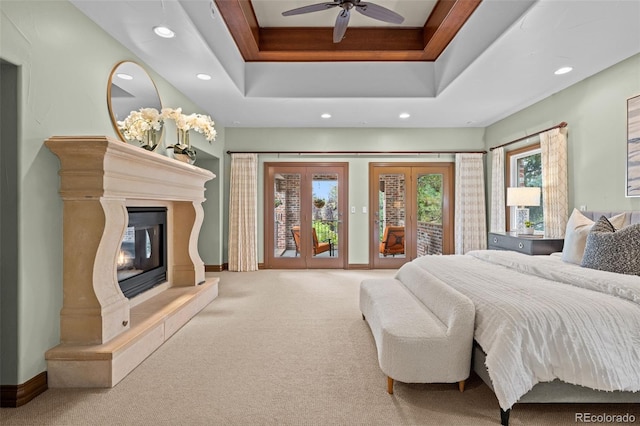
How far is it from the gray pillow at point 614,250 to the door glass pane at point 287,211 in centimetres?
420

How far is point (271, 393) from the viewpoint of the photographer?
1969 mm

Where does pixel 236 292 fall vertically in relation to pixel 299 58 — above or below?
below

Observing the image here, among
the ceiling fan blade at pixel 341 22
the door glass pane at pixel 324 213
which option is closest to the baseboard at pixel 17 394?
the ceiling fan blade at pixel 341 22

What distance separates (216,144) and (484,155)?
186 inches

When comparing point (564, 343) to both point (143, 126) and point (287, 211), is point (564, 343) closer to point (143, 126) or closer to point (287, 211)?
point (143, 126)

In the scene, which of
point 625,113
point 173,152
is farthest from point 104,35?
point 625,113

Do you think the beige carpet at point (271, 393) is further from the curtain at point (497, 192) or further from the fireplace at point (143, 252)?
the curtain at point (497, 192)

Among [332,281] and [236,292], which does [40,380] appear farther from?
[332,281]

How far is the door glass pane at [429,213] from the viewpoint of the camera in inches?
230

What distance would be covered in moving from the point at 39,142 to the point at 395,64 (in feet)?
12.1

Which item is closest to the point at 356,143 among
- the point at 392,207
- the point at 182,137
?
the point at 392,207

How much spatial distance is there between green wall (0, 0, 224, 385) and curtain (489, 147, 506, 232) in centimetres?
541

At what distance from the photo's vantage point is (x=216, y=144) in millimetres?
5402

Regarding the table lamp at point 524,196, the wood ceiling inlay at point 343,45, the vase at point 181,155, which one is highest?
the wood ceiling inlay at point 343,45
